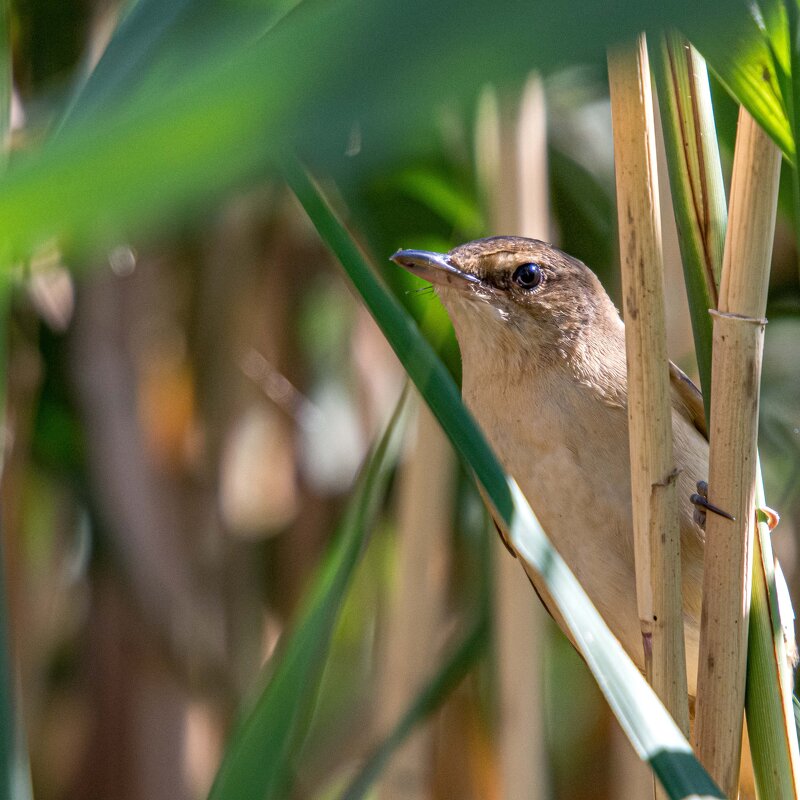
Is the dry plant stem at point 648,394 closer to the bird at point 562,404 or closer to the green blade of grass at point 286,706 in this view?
the green blade of grass at point 286,706

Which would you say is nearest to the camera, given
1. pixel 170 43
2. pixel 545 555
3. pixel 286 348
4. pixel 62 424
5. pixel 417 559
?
pixel 170 43

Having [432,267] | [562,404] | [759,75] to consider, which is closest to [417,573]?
[562,404]

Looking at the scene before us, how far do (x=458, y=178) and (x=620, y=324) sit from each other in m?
0.30

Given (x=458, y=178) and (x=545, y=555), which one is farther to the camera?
(x=458, y=178)

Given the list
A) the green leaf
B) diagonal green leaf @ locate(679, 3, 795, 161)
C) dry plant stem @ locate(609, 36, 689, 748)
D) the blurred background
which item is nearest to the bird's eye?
the blurred background

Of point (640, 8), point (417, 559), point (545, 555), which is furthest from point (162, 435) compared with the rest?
point (640, 8)

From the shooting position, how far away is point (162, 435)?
2.00 metres

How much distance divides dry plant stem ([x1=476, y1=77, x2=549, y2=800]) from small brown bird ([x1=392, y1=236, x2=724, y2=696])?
9cm

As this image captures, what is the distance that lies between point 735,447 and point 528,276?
1.96 feet

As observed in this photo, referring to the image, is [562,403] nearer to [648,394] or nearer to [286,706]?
[648,394]

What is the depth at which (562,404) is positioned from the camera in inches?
50.8

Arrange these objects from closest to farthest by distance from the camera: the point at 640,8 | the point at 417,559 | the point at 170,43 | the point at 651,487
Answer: the point at 640,8, the point at 170,43, the point at 651,487, the point at 417,559

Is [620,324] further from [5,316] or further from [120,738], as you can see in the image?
[120,738]

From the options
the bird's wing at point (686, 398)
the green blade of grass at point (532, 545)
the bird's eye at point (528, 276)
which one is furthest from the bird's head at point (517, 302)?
the green blade of grass at point (532, 545)
